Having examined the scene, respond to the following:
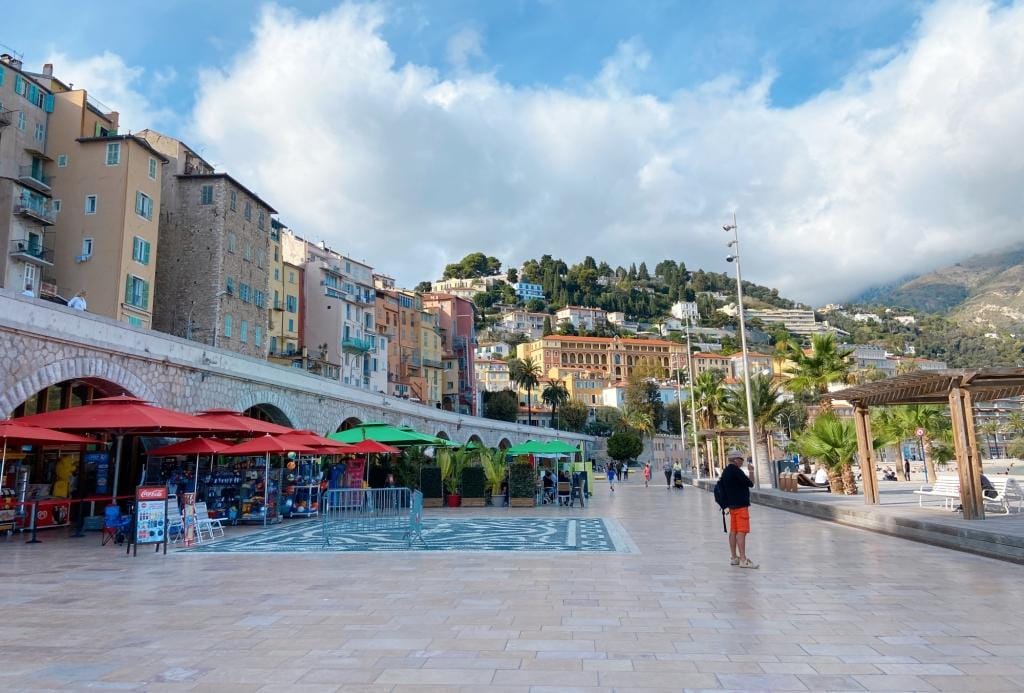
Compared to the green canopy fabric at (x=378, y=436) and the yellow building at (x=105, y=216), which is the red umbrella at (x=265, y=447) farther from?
the yellow building at (x=105, y=216)

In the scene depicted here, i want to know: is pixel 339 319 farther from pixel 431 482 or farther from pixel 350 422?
pixel 431 482

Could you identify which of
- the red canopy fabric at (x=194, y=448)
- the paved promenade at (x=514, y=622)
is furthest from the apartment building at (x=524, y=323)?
the paved promenade at (x=514, y=622)

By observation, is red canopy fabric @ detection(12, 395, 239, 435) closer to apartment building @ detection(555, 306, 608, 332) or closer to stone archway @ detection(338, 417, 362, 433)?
stone archway @ detection(338, 417, 362, 433)

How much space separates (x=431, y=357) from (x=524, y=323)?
8478 centimetres

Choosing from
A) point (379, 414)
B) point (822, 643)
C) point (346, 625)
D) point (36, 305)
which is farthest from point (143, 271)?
point (822, 643)

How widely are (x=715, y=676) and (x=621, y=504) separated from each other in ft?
66.5

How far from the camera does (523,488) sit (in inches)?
930

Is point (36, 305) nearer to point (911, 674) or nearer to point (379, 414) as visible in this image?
point (911, 674)

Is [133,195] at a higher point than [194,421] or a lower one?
higher

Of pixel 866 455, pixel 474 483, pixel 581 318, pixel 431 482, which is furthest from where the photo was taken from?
pixel 581 318

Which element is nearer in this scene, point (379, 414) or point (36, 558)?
point (36, 558)

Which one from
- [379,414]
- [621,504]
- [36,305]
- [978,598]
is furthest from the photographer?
[379,414]

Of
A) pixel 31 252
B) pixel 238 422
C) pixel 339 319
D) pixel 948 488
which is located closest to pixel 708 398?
pixel 339 319

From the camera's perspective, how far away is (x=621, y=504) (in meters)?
24.7
